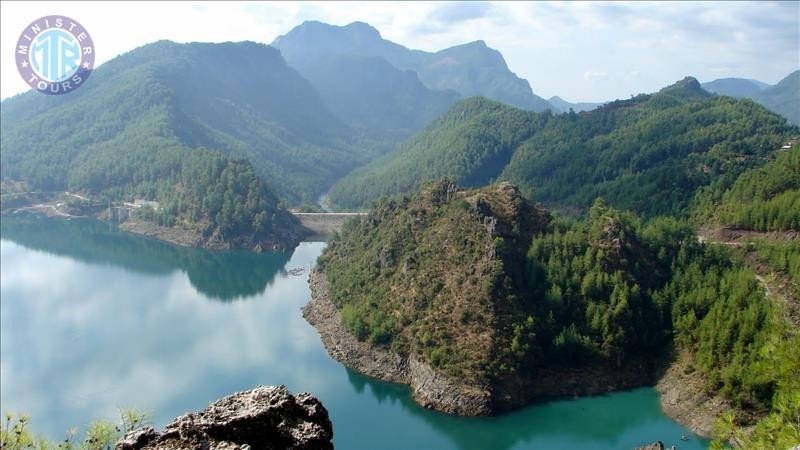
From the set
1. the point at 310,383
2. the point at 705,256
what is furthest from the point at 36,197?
the point at 705,256

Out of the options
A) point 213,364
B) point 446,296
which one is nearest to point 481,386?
point 446,296

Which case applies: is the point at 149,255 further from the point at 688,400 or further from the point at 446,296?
the point at 688,400

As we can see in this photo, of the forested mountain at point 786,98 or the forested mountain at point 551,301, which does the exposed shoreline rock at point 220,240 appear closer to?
the forested mountain at point 551,301

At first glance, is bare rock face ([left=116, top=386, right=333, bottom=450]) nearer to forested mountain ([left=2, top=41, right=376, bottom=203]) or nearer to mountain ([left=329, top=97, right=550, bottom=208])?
mountain ([left=329, top=97, right=550, bottom=208])

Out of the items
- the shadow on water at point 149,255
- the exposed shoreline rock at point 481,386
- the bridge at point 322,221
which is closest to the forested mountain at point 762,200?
the exposed shoreline rock at point 481,386

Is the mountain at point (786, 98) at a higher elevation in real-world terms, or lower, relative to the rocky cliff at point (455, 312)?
higher

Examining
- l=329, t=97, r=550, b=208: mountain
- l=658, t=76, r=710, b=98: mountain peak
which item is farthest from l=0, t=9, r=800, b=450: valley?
l=658, t=76, r=710, b=98: mountain peak

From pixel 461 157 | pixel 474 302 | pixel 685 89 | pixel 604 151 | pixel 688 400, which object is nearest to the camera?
pixel 688 400
